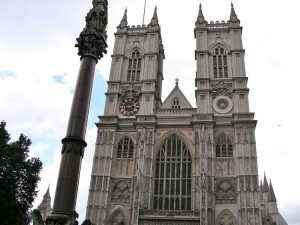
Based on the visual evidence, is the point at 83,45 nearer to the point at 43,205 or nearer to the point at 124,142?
the point at 124,142

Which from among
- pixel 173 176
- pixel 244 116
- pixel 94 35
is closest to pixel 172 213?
pixel 173 176

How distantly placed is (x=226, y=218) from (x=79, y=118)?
23491 millimetres

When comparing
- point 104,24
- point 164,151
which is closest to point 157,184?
point 164,151

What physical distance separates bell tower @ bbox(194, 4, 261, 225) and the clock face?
265 inches

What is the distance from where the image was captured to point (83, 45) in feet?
47.4

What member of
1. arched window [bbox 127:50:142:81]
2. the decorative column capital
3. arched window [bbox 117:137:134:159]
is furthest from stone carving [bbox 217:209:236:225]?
the decorative column capital

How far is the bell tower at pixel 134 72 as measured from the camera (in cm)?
3984

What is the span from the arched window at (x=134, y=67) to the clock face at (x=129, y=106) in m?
2.97

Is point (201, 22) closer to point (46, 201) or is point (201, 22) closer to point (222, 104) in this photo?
point (222, 104)

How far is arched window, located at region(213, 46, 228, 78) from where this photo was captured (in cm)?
4090

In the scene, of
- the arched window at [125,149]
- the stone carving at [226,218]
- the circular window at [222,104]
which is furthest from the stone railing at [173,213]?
the circular window at [222,104]

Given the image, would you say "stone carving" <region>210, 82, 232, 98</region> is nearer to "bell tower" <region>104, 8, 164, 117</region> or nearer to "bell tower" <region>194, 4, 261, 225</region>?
"bell tower" <region>194, 4, 261, 225</region>

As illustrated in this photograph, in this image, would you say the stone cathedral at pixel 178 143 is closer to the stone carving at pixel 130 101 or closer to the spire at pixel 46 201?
the stone carving at pixel 130 101

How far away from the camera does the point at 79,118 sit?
1320 cm
